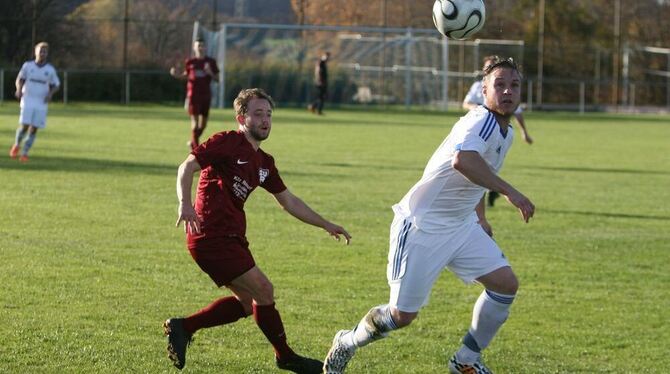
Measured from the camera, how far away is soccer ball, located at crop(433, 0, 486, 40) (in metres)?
8.49

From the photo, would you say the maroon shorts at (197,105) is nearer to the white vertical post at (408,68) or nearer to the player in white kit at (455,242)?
the player in white kit at (455,242)

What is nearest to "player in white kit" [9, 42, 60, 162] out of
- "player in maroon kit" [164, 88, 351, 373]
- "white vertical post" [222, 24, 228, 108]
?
"player in maroon kit" [164, 88, 351, 373]

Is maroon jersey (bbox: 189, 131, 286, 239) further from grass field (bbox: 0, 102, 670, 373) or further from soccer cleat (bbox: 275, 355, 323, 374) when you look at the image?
grass field (bbox: 0, 102, 670, 373)

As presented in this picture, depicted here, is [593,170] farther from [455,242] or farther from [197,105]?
[455,242]

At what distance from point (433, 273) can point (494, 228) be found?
7334mm

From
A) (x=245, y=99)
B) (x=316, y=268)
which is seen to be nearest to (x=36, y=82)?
(x=316, y=268)

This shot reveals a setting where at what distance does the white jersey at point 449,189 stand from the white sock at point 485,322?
1.68 feet

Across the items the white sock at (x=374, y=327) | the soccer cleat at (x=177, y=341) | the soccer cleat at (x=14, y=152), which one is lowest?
the soccer cleat at (x=177, y=341)

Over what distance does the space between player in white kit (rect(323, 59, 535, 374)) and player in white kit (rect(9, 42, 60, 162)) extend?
48.1ft

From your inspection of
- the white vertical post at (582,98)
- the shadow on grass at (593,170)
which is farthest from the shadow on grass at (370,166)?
the white vertical post at (582,98)

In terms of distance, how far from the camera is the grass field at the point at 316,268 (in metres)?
→ 7.80

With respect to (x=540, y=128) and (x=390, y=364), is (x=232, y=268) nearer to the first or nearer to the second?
(x=390, y=364)

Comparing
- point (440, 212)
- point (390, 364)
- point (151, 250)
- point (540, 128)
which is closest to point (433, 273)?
point (440, 212)

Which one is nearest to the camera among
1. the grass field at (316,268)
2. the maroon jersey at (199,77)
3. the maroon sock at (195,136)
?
the grass field at (316,268)
